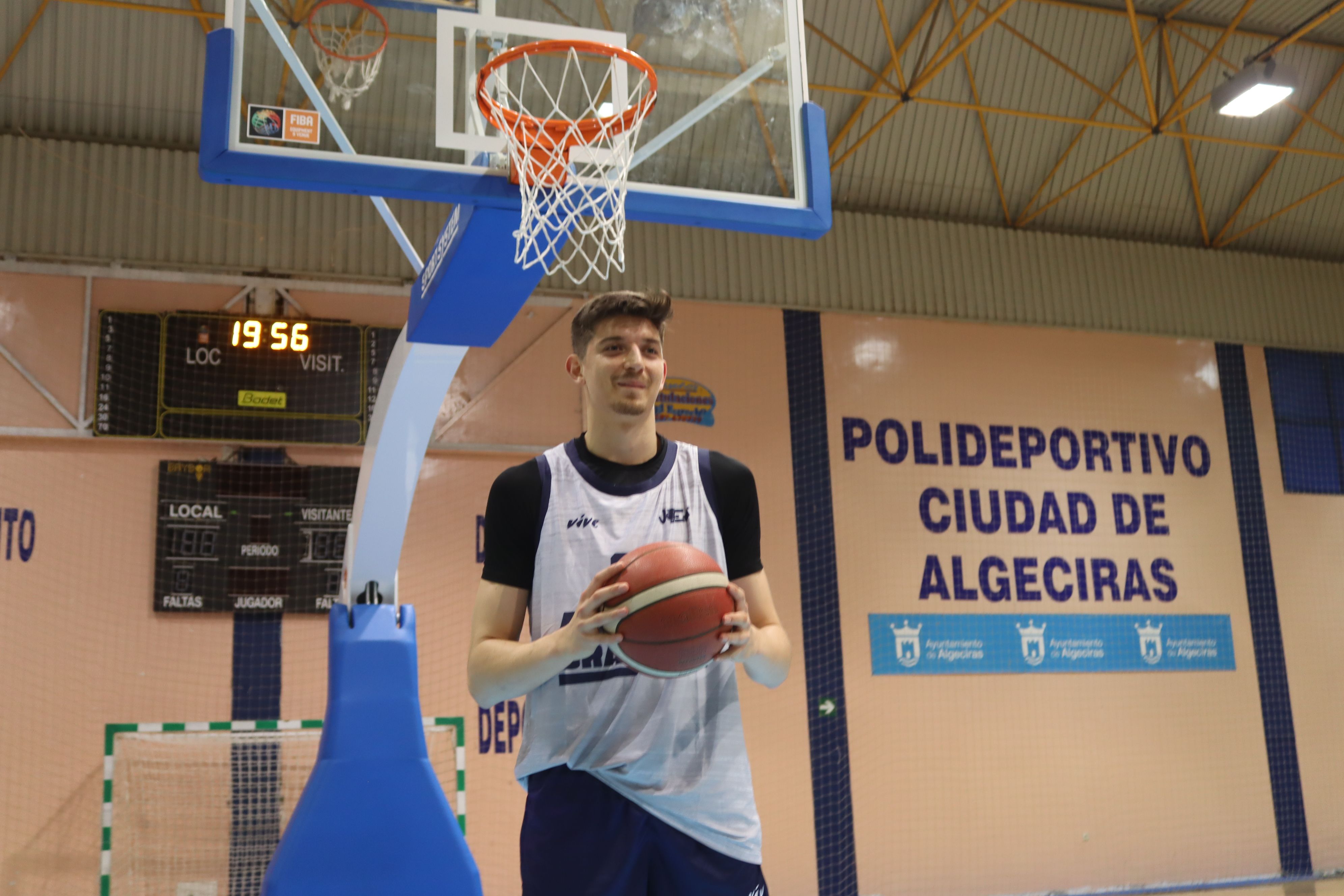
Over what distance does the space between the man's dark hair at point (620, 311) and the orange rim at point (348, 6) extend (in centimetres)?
243

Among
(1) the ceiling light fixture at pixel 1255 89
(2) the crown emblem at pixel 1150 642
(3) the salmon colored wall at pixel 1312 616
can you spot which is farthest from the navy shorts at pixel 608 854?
(3) the salmon colored wall at pixel 1312 616

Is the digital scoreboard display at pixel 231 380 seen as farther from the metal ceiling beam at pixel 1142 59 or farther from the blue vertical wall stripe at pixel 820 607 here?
the metal ceiling beam at pixel 1142 59

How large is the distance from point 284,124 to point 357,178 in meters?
0.34

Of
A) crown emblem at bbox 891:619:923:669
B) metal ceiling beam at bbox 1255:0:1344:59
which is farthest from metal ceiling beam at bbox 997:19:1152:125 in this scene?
crown emblem at bbox 891:619:923:669

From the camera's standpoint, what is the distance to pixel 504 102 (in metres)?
3.99

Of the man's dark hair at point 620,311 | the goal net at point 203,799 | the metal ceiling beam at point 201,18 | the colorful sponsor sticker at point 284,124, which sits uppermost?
the metal ceiling beam at point 201,18

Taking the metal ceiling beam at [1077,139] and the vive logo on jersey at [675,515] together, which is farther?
the metal ceiling beam at [1077,139]

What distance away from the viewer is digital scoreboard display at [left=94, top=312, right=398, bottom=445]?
8.62m

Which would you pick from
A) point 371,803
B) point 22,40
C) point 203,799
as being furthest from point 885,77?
point 371,803

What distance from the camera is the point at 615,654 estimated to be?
2.31 metres

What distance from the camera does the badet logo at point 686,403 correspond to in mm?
10062

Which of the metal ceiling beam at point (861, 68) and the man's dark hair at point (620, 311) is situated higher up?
the metal ceiling beam at point (861, 68)

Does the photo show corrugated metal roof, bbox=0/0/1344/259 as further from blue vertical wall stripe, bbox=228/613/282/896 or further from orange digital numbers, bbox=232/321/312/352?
blue vertical wall stripe, bbox=228/613/282/896

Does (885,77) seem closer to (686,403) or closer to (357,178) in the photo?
(686,403)
